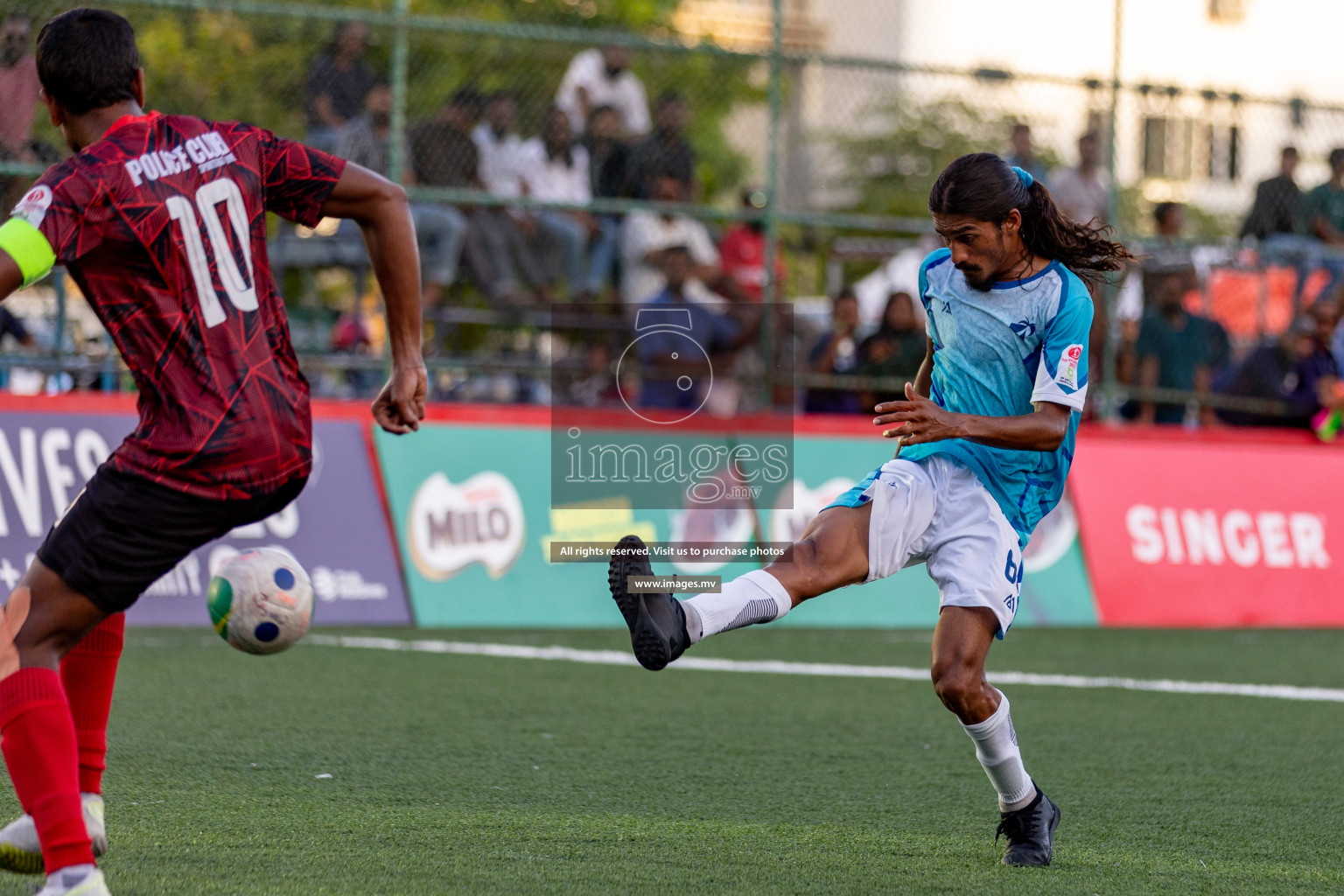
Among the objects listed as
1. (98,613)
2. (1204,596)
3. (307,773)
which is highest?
(98,613)

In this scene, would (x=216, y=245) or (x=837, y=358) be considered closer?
(x=216, y=245)

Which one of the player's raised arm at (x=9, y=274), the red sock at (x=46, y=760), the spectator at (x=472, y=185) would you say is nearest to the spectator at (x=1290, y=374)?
the spectator at (x=472, y=185)

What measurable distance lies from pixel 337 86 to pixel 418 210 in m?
0.97

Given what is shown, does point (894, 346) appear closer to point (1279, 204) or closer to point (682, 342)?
point (682, 342)

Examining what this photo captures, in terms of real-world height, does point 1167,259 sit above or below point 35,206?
below

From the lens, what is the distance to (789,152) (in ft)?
57.8

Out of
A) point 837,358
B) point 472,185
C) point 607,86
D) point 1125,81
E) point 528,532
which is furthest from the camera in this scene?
point 607,86

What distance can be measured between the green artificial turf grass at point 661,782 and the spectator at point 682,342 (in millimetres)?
3226

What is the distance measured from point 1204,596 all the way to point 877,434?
2.58 meters

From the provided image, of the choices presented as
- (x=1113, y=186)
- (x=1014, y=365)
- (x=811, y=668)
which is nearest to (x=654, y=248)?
(x=1113, y=186)

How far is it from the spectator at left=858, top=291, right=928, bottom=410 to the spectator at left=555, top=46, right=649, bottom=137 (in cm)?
221

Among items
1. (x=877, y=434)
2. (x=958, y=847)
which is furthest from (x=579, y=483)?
(x=958, y=847)

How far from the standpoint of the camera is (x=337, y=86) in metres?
10.9

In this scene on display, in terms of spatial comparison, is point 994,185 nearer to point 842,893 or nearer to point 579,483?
point 842,893
